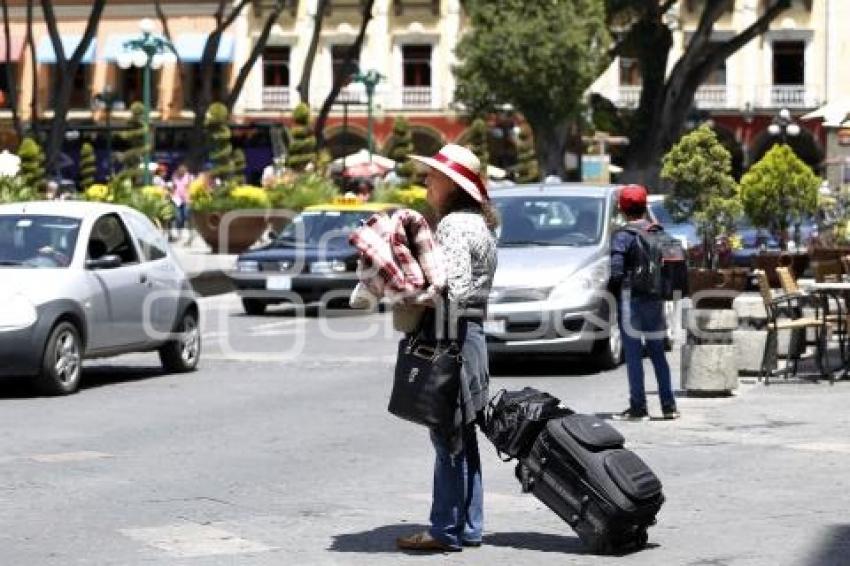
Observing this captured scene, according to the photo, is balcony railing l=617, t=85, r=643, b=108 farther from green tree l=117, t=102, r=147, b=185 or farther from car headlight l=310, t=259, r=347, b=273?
car headlight l=310, t=259, r=347, b=273

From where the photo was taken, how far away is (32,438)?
14.2 metres

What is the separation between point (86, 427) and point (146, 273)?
3932 mm

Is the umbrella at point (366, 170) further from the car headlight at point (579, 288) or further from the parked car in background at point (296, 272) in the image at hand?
the car headlight at point (579, 288)

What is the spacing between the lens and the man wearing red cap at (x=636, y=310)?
14.9m

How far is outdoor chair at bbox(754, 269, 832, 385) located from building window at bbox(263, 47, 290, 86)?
62.9 meters

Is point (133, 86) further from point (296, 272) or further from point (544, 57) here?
point (296, 272)

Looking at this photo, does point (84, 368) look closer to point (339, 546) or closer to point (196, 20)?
point (339, 546)

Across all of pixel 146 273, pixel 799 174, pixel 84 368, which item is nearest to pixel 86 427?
pixel 146 273

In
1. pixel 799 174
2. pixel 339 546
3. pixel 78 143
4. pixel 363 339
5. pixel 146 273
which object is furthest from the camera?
pixel 78 143

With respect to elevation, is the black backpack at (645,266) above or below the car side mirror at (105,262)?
above

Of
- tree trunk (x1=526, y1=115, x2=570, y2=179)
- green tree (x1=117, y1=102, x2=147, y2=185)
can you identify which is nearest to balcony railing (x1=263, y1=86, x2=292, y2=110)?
green tree (x1=117, y1=102, x2=147, y2=185)

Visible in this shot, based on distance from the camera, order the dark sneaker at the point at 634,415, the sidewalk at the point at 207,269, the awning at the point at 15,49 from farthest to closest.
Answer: the awning at the point at 15,49
the sidewalk at the point at 207,269
the dark sneaker at the point at 634,415

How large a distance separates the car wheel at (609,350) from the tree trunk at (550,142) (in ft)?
121

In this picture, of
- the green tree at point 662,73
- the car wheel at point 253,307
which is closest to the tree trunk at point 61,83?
the green tree at point 662,73
